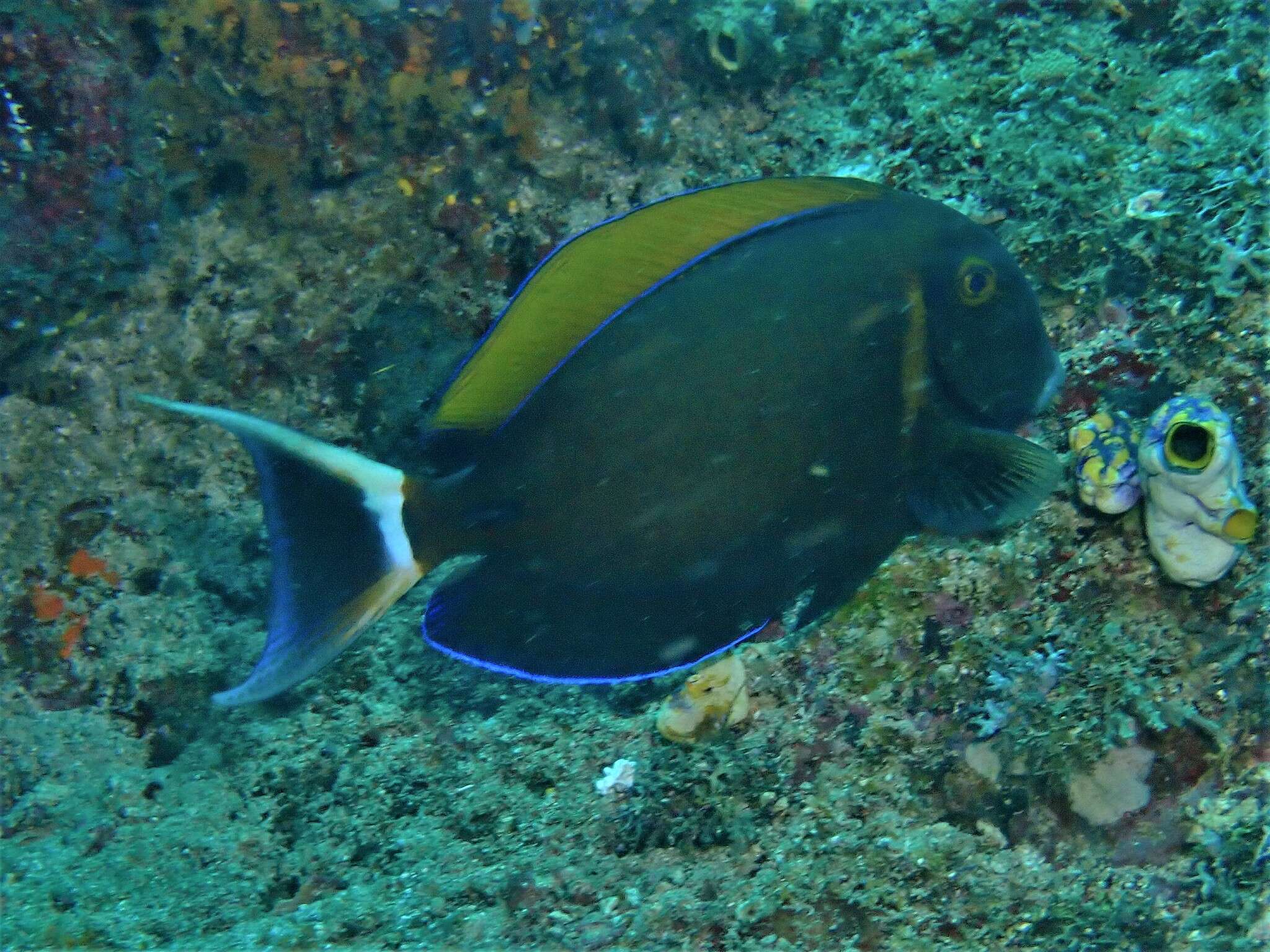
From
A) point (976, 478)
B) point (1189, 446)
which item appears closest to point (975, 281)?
point (976, 478)

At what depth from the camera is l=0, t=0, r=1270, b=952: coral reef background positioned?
77.1 inches

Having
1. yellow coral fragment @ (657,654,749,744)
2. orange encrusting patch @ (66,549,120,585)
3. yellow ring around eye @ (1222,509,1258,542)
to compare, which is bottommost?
yellow coral fragment @ (657,654,749,744)

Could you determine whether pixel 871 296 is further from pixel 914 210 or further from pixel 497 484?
pixel 497 484

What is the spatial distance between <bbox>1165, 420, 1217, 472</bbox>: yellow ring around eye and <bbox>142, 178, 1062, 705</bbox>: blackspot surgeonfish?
0.57 meters

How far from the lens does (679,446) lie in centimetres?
155

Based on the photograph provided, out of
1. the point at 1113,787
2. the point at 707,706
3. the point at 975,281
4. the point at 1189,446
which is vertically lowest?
the point at 1113,787

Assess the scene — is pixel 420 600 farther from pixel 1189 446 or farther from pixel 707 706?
pixel 1189 446

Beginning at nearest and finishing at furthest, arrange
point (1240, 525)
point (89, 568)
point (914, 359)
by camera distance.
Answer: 1. point (914, 359)
2. point (1240, 525)
3. point (89, 568)

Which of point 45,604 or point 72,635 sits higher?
point 45,604

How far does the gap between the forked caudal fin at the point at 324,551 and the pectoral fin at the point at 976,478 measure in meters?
1.08

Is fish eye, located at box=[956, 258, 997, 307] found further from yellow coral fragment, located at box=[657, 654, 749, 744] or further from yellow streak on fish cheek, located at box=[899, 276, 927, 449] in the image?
yellow coral fragment, located at box=[657, 654, 749, 744]

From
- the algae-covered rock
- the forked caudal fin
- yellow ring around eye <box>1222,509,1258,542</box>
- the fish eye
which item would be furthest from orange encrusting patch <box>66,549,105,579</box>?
yellow ring around eye <box>1222,509,1258,542</box>

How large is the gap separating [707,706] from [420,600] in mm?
1278

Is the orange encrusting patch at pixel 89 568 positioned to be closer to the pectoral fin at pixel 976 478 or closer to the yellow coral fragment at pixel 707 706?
the yellow coral fragment at pixel 707 706
